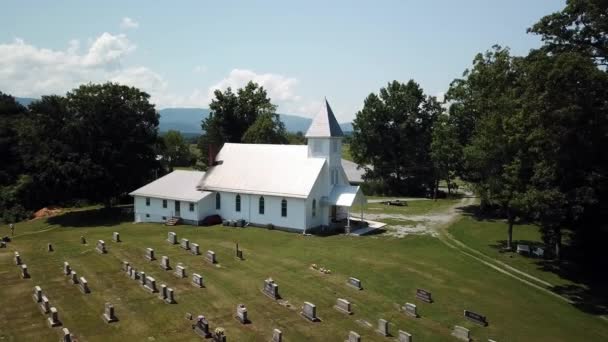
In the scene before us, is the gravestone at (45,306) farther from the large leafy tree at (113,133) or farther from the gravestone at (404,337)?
the large leafy tree at (113,133)

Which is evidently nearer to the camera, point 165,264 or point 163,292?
point 163,292

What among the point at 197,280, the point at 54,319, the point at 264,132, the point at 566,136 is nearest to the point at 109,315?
the point at 54,319

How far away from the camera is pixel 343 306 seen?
2642 cm

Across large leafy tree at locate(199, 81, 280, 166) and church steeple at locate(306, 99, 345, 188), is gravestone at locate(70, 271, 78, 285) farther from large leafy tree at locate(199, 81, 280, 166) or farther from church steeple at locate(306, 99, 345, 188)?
large leafy tree at locate(199, 81, 280, 166)

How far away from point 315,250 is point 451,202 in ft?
119

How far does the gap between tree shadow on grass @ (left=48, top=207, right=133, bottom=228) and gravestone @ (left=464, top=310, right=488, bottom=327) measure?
127ft

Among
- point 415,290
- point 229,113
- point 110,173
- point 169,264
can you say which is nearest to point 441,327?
point 415,290

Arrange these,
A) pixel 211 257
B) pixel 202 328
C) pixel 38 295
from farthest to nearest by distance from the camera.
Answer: pixel 211 257 < pixel 38 295 < pixel 202 328

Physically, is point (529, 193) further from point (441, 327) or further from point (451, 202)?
point (451, 202)

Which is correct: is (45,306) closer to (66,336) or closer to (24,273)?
(66,336)

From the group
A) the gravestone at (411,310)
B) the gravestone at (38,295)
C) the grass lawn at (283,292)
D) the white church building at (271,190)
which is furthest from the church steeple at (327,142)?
the gravestone at (38,295)

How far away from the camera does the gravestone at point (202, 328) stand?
74.1 ft

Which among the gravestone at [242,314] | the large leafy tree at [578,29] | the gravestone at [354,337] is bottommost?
Answer: the gravestone at [354,337]

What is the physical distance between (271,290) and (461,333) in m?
10.8
